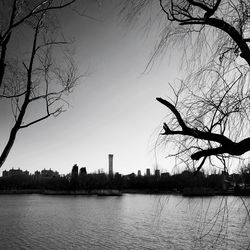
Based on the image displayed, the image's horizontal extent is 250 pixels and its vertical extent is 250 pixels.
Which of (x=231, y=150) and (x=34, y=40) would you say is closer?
(x=231, y=150)

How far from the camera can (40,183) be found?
16700 centimetres

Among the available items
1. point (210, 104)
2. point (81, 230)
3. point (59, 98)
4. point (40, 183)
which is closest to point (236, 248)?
point (81, 230)

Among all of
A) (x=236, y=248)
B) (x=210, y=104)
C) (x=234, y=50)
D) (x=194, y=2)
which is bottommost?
(x=236, y=248)

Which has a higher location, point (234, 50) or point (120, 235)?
point (234, 50)

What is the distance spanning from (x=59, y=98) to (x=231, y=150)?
367cm

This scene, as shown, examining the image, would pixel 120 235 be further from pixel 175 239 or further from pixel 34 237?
pixel 34 237

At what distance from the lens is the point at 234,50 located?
8.71ft

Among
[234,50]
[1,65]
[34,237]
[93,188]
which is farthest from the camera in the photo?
[93,188]

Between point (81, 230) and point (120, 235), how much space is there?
590cm

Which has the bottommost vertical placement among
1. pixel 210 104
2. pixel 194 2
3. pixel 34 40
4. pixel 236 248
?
pixel 236 248

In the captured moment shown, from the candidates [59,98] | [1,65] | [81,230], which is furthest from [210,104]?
[81,230]

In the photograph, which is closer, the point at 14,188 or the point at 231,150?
the point at 231,150

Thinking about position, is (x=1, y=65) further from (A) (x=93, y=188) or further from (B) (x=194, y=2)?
(A) (x=93, y=188)

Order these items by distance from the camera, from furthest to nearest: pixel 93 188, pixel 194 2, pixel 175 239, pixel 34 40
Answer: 1. pixel 93 188
2. pixel 175 239
3. pixel 34 40
4. pixel 194 2
